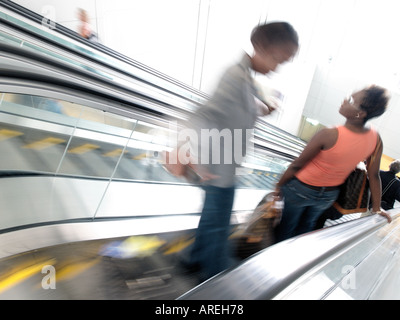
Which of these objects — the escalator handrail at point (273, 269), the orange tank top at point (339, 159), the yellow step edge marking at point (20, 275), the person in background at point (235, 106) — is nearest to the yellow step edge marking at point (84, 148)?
the yellow step edge marking at point (20, 275)

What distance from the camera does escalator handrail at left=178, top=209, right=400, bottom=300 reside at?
0.63 meters

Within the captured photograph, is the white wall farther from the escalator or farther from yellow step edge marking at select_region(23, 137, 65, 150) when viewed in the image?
yellow step edge marking at select_region(23, 137, 65, 150)

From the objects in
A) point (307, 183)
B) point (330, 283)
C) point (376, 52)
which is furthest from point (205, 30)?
point (376, 52)

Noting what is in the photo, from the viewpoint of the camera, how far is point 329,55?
456 inches

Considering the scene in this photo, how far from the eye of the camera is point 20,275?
1.28 meters

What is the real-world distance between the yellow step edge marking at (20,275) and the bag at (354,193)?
2092mm

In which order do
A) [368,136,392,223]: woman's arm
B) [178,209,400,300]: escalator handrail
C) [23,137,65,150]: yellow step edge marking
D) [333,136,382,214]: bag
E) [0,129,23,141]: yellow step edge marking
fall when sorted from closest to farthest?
[178,209,400,300]: escalator handrail, [368,136,392,223]: woman's arm, [333,136,382,214]: bag, [0,129,23,141]: yellow step edge marking, [23,137,65,150]: yellow step edge marking

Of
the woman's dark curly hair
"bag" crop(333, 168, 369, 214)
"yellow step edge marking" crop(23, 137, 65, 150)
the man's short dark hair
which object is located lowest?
"yellow step edge marking" crop(23, 137, 65, 150)

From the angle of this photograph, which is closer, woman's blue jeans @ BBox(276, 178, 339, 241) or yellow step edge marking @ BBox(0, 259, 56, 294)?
yellow step edge marking @ BBox(0, 259, 56, 294)

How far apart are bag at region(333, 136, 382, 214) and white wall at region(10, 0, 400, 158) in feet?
4.72

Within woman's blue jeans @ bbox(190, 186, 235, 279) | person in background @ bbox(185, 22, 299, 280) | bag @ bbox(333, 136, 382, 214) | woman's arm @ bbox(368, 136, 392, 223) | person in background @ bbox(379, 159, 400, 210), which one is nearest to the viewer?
person in background @ bbox(185, 22, 299, 280)

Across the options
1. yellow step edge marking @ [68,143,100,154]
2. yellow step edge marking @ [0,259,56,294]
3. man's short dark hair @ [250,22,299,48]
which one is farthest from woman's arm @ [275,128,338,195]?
yellow step edge marking @ [68,143,100,154]

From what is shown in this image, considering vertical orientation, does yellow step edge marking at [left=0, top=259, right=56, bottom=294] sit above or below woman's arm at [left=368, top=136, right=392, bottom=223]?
below

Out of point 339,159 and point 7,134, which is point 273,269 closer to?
point 339,159
